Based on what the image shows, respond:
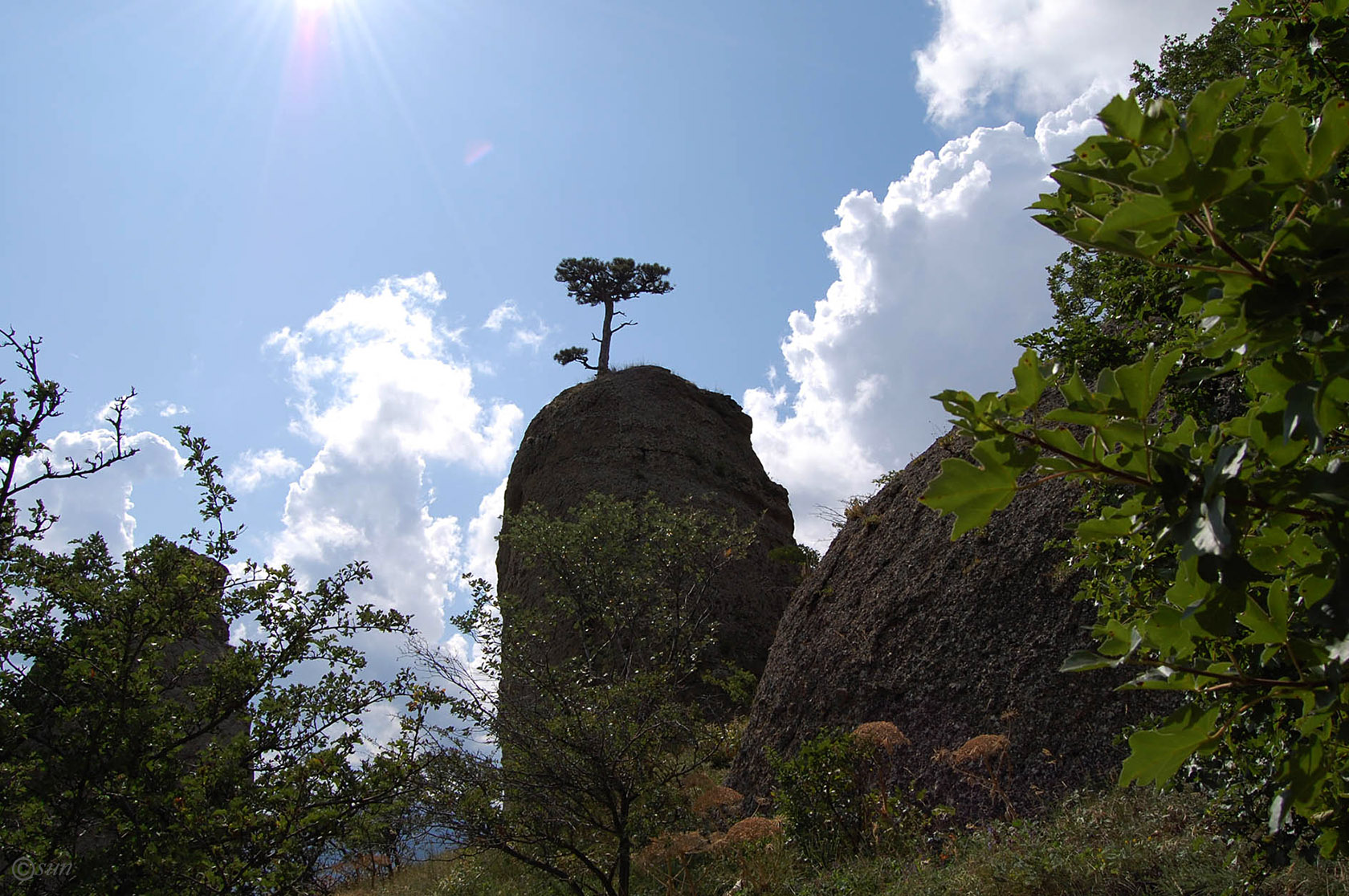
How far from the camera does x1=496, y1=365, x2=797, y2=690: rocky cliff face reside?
15758mm

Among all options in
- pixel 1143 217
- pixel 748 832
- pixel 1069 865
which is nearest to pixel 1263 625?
pixel 1143 217

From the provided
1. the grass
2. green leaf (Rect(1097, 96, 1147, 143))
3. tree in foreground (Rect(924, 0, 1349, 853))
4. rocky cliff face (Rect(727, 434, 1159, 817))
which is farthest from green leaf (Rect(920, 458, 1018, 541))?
rocky cliff face (Rect(727, 434, 1159, 817))

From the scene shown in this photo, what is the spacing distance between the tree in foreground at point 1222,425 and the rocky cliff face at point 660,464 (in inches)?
542

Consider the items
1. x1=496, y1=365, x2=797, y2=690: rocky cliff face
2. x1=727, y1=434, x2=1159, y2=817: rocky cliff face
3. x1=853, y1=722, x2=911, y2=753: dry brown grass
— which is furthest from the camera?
x1=496, y1=365, x2=797, y2=690: rocky cliff face

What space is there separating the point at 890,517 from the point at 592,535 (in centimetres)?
368

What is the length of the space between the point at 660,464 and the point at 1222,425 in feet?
54.7

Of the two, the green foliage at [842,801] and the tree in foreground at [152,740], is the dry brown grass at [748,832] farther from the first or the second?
the tree in foreground at [152,740]

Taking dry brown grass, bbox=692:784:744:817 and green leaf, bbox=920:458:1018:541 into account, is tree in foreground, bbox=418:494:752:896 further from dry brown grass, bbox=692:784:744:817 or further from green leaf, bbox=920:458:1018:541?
green leaf, bbox=920:458:1018:541

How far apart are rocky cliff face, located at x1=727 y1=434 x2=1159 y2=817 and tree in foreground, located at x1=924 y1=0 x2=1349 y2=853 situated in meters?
4.71

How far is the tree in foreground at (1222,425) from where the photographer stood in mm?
790

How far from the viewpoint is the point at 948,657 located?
671 cm

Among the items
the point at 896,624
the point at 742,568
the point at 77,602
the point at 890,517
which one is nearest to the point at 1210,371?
the point at 77,602

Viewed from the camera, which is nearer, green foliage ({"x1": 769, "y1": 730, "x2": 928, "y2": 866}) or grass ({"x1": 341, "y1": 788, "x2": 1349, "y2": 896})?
grass ({"x1": 341, "y1": 788, "x2": 1349, "y2": 896})

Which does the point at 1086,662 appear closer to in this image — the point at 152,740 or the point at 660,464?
the point at 152,740
